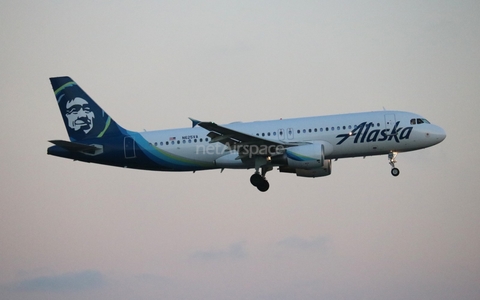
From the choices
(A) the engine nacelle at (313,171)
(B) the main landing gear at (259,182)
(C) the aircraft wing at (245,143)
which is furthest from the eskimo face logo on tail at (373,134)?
(B) the main landing gear at (259,182)

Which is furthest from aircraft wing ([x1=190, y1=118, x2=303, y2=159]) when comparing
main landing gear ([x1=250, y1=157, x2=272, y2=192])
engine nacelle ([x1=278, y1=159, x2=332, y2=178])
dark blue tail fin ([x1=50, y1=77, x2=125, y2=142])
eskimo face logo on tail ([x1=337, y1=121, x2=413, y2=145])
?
A: dark blue tail fin ([x1=50, y1=77, x2=125, y2=142])

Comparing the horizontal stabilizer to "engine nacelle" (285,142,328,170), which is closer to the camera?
"engine nacelle" (285,142,328,170)

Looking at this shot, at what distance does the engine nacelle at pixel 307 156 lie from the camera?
55.1 metres

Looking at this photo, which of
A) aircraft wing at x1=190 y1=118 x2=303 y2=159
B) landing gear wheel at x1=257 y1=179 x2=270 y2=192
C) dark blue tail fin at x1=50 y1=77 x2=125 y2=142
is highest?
dark blue tail fin at x1=50 y1=77 x2=125 y2=142

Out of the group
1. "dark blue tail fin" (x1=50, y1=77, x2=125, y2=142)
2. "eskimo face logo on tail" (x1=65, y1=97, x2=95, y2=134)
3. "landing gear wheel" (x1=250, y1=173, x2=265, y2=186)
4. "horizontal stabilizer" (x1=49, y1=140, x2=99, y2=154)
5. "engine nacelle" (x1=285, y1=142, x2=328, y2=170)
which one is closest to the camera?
"engine nacelle" (x1=285, y1=142, x2=328, y2=170)

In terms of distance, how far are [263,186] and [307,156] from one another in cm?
478

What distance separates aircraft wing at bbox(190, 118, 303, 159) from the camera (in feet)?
178

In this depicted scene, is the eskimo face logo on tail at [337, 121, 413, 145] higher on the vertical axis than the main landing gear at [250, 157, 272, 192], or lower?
higher

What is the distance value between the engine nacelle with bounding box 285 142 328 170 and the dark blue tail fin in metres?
11.8

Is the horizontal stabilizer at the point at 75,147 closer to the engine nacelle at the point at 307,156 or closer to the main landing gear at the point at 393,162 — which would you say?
the engine nacelle at the point at 307,156

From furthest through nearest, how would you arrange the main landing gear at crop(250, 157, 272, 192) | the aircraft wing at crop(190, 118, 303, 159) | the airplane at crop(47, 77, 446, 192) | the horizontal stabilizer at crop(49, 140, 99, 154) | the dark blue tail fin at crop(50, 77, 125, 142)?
the dark blue tail fin at crop(50, 77, 125, 142), the main landing gear at crop(250, 157, 272, 192), the horizontal stabilizer at crop(49, 140, 99, 154), the airplane at crop(47, 77, 446, 192), the aircraft wing at crop(190, 118, 303, 159)

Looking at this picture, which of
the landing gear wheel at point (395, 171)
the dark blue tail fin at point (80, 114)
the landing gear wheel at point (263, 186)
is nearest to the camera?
the landing gear wheel at point (395, 171)

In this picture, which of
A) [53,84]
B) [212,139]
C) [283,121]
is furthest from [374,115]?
[53,84]

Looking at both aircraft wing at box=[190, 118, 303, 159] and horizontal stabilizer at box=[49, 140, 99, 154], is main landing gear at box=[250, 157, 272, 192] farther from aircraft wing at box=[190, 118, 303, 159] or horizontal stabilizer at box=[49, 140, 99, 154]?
horizontal stabilizer at box=[49, 140, 99, 154]
